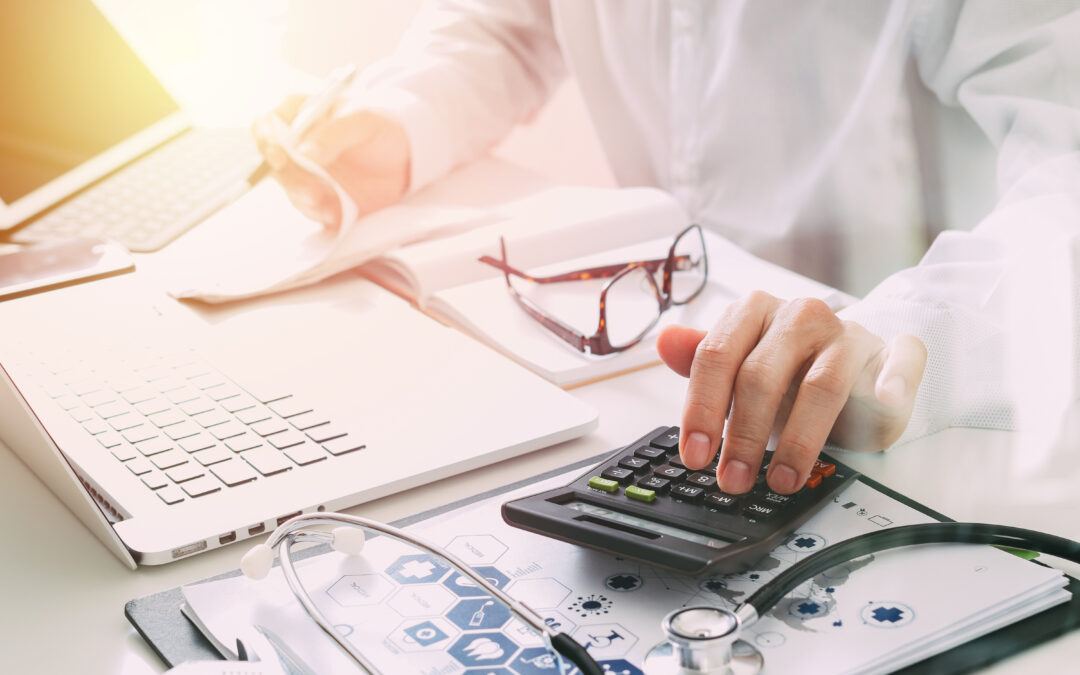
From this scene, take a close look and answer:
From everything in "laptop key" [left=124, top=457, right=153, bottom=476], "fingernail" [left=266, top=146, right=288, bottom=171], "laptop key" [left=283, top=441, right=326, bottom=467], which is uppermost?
"fingernail" [left=266, top=146, right=288, bottom=171]

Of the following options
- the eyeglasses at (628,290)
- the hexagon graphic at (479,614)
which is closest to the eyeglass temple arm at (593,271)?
the eyeglasses at (628,290)

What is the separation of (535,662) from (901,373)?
0.26m

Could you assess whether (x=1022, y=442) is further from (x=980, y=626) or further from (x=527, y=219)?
(x=527, y=219)

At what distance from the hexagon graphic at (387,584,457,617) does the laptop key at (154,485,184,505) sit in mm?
138

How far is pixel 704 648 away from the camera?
317 millimetres

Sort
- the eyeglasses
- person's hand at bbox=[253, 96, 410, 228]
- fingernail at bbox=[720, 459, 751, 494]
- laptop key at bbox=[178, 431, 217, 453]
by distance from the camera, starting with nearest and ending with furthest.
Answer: fingernail at bbox=[720, 459, 751, 494], laptop key at bbox=[178, 431, 217, 453], the eyeglasses, person's hand at bbox=[253, 96, 410, 228]

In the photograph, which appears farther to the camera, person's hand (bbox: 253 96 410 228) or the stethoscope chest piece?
person's hand (bbox: 253 96 410 228)

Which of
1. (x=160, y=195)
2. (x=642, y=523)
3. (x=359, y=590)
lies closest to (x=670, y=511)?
(x=642, y=523)

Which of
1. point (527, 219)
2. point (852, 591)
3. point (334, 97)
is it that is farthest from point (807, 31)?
point (852, 591)

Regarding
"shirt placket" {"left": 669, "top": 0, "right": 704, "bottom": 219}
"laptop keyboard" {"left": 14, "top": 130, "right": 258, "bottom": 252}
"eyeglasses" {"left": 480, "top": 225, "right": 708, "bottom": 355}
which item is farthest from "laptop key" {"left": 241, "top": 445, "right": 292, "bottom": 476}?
"shirt placket" {"left": 669, "top": 0, "right": 704, "bottom": 219}

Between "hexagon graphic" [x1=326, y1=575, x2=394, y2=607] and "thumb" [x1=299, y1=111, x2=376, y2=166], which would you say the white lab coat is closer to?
"thumb" [x1=299, y1=111, x2=376, y2=166]

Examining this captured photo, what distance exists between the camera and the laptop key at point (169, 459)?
0.50 meters

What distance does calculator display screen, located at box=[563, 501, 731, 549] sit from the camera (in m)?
0.38

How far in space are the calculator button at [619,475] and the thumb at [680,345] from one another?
11 cm
